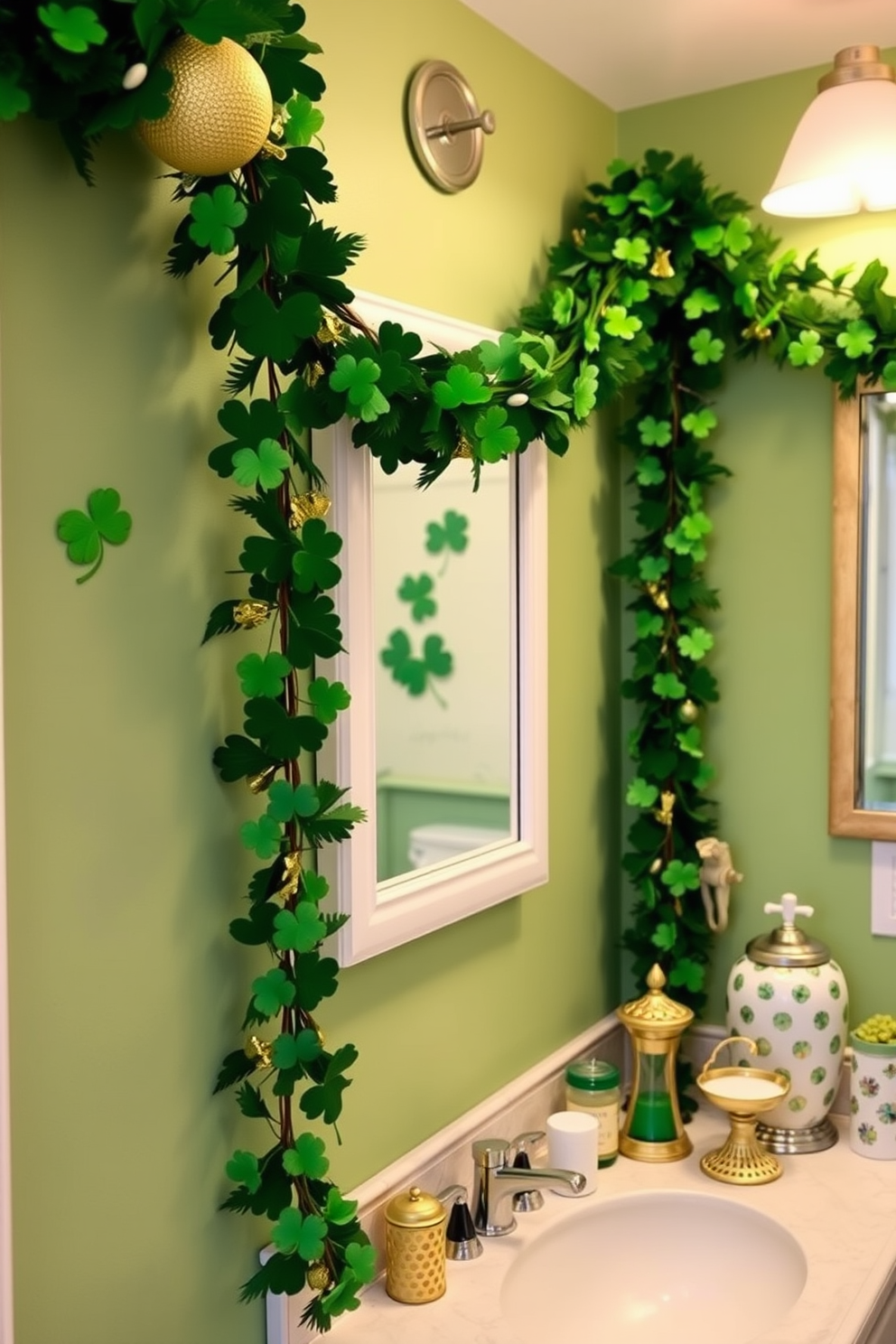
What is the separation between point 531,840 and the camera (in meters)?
1.93

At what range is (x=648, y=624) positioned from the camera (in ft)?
7.20

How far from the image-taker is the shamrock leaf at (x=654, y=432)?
7.11 feet

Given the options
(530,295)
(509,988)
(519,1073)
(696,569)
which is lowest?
(519,1073)

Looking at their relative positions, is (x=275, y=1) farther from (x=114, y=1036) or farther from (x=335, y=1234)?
(x=335, y=1234)

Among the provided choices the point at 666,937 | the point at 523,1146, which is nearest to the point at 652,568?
the point at 666,937

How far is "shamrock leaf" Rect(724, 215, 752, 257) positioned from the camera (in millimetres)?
2035

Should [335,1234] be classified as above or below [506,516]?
below

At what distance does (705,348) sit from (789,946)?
940mm

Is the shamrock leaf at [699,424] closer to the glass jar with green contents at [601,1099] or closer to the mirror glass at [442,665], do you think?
the mirror glass at [442,665]

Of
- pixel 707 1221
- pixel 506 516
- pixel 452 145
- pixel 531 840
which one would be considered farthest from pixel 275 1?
pixel 707 1221

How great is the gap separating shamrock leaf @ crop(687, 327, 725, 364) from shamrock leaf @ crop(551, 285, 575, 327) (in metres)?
0.30

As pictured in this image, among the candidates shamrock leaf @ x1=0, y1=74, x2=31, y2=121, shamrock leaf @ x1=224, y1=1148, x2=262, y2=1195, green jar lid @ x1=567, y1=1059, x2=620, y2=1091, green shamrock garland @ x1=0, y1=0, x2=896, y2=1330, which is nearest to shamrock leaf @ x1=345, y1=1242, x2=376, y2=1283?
green shamrock garland @ x1=0, y1=0, x2=896, y2=1330

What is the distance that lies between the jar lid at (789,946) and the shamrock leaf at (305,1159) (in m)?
0.92

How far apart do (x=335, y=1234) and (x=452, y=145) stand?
1344mm
